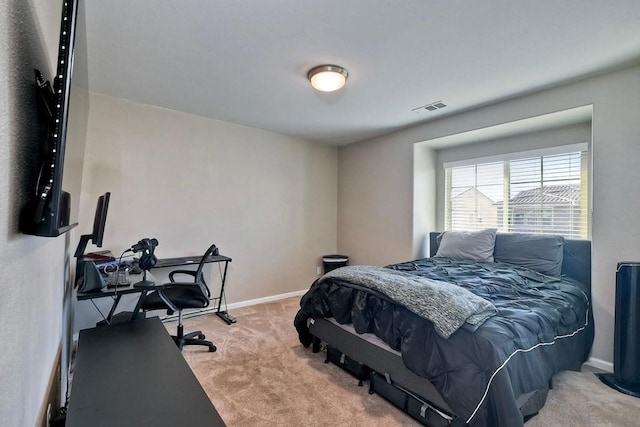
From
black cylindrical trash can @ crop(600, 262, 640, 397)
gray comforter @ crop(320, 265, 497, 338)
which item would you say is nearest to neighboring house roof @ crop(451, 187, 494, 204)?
black cylindrical trash can @ crop(600, 262, 640, 397)

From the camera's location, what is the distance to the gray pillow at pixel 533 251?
3008mm

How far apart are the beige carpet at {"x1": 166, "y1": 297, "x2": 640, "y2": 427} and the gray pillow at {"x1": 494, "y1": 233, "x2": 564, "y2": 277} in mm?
973

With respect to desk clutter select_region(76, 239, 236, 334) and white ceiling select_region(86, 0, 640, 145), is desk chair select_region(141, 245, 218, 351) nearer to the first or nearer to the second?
desk clutter select_region(76, 239, 236, 334)

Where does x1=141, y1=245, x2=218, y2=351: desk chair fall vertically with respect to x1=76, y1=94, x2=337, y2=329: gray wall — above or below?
below

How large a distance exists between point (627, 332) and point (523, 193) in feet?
5.95

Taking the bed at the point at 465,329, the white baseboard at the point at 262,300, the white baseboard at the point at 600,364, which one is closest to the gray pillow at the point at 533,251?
the bed at the point at 465,329

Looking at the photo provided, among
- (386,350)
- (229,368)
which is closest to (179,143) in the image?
(229,368)

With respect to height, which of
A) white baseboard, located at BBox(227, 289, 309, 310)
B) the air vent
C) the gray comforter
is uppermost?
the air vent

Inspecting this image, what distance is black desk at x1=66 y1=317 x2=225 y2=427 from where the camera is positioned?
904mm

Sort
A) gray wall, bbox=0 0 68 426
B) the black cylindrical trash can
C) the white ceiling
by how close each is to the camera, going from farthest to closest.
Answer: the black cylindrical trash can
the white ceiling
gray wall, bbox=0 0 68 426

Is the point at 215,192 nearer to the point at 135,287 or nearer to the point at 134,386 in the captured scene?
the point at 135,287

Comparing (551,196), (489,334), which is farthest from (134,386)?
(551,196)

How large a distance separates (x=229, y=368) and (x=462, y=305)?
195cm

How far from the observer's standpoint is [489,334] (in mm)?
1650
